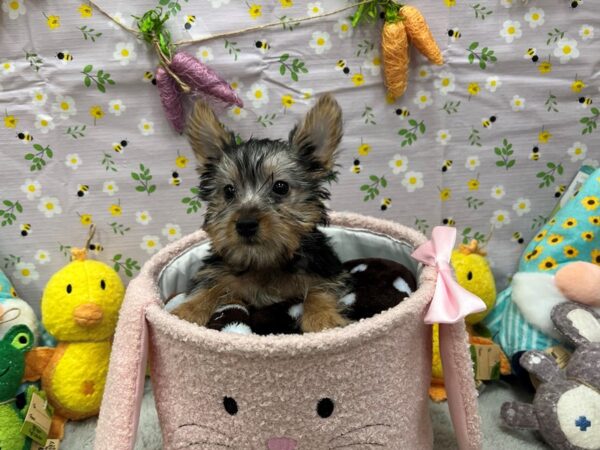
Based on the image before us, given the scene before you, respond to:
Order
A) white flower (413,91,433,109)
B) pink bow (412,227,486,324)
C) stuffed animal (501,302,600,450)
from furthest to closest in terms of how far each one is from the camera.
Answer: white flower (413,91,433,109), stuffed animal (501,302,600,450), pink bow (412,227,486,324)

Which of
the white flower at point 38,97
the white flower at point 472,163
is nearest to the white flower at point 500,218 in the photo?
the white flower at point 472,163

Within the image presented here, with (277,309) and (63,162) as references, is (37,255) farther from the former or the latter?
(277,309)

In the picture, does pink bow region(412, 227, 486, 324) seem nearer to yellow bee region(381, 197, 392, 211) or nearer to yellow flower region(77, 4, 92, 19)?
yellow bee region(381, 197, 392, 211)

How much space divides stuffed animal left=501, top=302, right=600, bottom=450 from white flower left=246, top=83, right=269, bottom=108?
122cm

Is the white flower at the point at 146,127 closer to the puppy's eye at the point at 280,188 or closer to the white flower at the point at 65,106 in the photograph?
the white flower at the point at 65,106

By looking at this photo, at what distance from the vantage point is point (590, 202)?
78.8 inches

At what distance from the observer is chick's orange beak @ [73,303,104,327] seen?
6.26 feet

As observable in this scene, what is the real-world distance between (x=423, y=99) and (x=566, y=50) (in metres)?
0.54

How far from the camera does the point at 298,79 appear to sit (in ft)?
6.51

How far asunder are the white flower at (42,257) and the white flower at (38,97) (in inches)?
22.1

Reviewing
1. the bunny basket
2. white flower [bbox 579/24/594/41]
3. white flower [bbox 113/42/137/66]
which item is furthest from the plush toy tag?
white flower [bbox 579/24/594/41]

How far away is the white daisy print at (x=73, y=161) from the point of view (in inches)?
79.2

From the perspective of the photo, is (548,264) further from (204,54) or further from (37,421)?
(37,421)

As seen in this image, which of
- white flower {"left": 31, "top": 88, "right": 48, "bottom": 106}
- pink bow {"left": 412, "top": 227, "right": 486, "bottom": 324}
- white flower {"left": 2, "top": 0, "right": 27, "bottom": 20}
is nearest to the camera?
pink bow {"left": 412, "top": 227, "right": 486, "bottom": 324}
